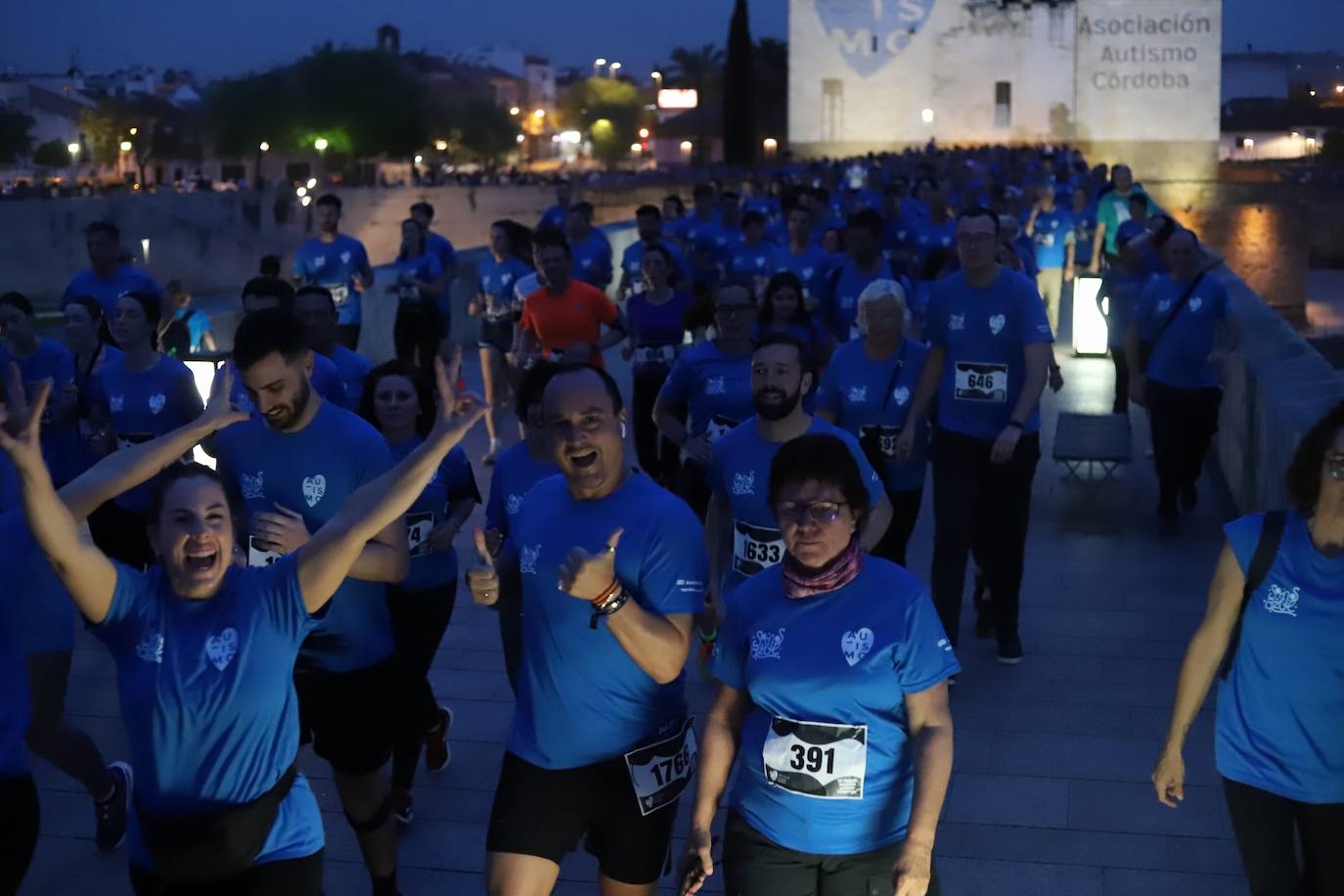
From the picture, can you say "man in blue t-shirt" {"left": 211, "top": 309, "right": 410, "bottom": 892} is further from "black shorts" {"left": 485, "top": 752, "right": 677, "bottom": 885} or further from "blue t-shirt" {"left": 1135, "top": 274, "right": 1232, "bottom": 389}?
"blue t-shirt" {"left": 1135, "top": 274, "right": 1232, "bottom": 389}

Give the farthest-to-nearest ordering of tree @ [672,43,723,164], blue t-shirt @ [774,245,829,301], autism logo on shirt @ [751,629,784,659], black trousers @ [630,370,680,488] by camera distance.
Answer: tree @ [672,43,723,164], blue t-shirt @ [774,245,829,301], black trousers @ [630,370,680,488], autism logo on shirt @ [751,629,784,659]

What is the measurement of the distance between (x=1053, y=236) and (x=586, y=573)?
1656 cm

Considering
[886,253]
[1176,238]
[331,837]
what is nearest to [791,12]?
[886,253]

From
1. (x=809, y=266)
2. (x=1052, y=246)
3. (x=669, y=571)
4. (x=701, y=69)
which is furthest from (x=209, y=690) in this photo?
(x=701, y=69)

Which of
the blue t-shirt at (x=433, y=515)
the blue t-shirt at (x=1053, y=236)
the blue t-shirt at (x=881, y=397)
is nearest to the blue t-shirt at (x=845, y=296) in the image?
the blue t-shirt at (x=881, y=397)

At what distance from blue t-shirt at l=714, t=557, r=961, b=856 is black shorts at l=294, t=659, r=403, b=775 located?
166cm

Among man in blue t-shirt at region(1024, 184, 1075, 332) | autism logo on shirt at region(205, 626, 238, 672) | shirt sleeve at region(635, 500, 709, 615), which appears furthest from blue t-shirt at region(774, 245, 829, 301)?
autism logo on shirt at region(205, 626, 238, 672)

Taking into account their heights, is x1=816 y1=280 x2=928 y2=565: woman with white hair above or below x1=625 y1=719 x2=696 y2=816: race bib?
above

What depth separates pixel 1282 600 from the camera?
4.00 meters

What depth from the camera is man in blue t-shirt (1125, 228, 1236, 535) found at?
10.5 metres

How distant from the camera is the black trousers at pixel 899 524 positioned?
7531mm

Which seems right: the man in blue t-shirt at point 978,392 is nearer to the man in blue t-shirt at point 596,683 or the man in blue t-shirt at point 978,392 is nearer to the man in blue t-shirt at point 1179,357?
the man in blue t-shirt at point 1179,357

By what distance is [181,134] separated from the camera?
374 feet

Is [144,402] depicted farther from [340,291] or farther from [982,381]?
Answer: [340,291]
